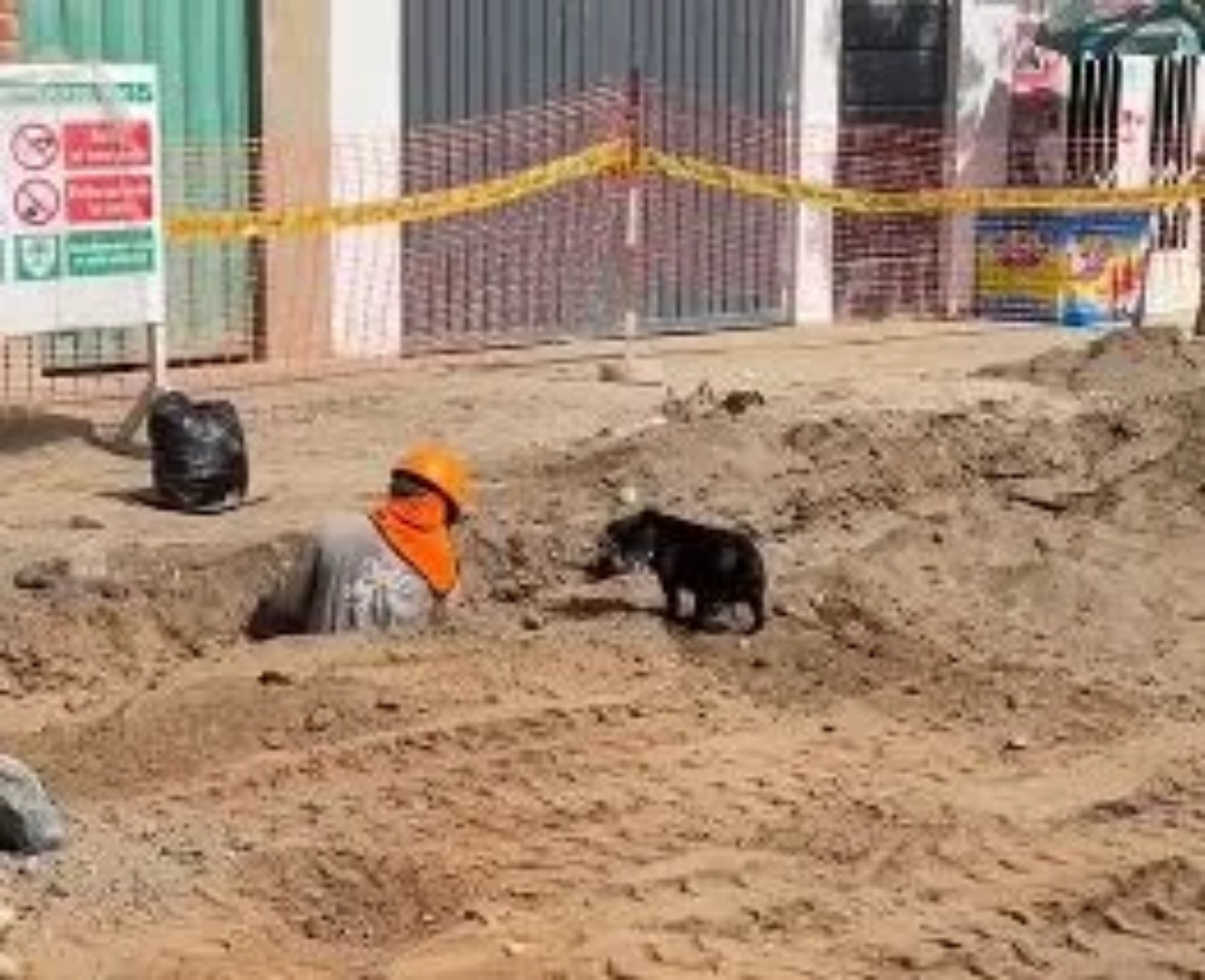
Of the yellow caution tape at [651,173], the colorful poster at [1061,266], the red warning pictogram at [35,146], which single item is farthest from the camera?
the colorful poster at [1061,266]

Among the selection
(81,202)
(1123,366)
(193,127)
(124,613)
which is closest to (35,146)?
(81,202)

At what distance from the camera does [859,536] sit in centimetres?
1125

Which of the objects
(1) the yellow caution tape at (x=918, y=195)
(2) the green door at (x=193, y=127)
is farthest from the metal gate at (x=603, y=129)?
(2) the green door at (x=193, y=127)

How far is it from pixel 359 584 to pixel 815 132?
11.1m

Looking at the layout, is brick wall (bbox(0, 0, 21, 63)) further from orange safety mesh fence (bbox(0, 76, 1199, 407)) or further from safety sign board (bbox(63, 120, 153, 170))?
safety sign board (bbox(63, 120, 153, 170))

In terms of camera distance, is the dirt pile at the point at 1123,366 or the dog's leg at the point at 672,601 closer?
the dog's leg at the point at 672,601

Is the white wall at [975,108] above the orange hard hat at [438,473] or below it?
above

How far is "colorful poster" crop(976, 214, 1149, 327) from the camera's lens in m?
20.3

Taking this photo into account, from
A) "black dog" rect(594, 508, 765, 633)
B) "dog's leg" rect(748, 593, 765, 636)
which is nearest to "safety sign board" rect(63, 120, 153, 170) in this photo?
"black dog" rect(594, 508, 765, 633)

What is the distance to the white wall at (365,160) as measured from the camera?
1616 centimetres

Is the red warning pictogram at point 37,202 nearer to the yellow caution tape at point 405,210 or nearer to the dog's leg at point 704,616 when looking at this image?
the yellow caution tape at point 405,210

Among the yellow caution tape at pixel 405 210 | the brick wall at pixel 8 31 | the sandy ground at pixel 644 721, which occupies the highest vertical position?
the brick wall at pixel 8 31

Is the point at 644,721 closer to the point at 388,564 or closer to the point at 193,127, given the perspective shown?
the point at 388,564

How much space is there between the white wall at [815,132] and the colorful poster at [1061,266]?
158 centimetres
